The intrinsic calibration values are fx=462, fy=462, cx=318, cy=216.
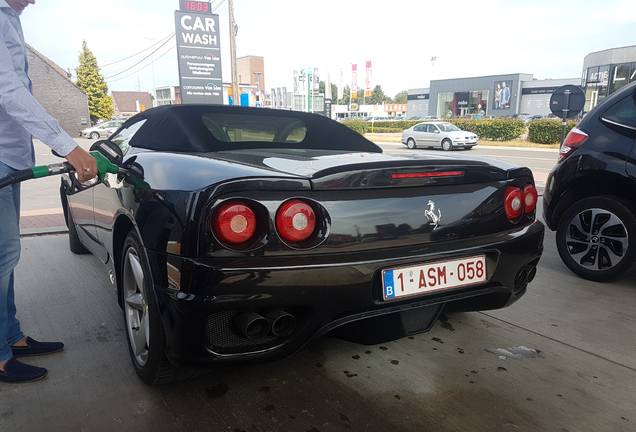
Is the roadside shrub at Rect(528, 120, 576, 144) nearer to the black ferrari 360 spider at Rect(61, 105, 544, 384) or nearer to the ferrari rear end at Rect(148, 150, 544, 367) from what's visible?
the black ferrari 360 spider at Rect(61, 105, 544, 384)

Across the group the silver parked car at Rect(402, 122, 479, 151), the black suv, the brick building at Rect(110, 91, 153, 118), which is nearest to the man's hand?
the black suv

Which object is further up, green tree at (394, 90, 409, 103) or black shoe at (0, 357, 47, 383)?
green tree at (394, 90, 409, 103)

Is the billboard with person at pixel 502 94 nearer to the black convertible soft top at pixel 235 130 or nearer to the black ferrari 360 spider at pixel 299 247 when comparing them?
→ the black convertible soft top at pixel 235 130

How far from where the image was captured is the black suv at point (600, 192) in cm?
344

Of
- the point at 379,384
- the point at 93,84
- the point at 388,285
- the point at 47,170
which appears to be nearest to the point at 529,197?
the point at 388,285

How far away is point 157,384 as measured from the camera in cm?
211

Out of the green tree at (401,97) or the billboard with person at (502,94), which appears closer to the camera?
the billboard with person at (502,94)

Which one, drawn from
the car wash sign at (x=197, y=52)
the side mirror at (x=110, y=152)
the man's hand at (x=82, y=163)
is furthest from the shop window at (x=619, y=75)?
the man's hand at (x=82, y=163)

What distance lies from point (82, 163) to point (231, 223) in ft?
2.75

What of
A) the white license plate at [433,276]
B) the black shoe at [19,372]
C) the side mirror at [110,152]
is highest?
the side mirror at [110,152]

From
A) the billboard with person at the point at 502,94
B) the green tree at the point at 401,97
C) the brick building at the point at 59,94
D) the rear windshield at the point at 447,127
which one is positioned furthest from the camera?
the green tree at the point at 401,97

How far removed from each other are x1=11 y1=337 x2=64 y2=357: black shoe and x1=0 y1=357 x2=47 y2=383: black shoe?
0.17 metres

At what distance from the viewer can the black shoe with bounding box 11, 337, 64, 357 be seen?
2459 mm

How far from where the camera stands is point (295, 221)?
1.72 m
